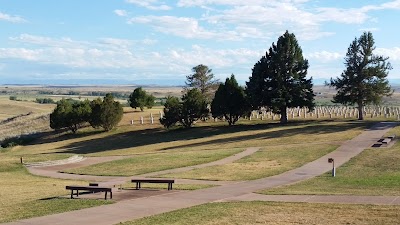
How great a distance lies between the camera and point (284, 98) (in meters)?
54.5

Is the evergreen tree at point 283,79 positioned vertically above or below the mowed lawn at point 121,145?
above

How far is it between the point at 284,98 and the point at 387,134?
1650cm

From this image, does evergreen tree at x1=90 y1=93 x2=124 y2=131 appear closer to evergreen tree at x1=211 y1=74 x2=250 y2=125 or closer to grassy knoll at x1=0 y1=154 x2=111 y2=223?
evergreen tree at x1=211 y1=74 x2=250 y2=125

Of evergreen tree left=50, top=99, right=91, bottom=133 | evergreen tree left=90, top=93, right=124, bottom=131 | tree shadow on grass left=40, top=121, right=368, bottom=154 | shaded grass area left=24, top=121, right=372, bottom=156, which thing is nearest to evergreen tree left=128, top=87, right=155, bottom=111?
evergreen tree left=50, top=99, right=91, bottom=133

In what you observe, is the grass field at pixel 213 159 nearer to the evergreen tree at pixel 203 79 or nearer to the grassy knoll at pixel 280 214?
the grassy knoll at pixel 280 214

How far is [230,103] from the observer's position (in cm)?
5572

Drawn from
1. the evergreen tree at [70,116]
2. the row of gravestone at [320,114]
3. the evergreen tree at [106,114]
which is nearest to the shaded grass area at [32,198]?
the evergreen tree at [106,114]

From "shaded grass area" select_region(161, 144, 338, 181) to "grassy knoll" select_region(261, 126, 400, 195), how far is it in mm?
2910

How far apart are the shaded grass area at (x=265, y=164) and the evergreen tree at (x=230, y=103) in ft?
63.4

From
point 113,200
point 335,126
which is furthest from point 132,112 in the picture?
point 113,200

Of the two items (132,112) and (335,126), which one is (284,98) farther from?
(132,112)

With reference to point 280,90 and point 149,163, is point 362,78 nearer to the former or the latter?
point 280,90

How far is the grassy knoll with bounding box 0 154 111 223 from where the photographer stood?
55.4 feet

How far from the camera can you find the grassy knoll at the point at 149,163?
29.7 metres
